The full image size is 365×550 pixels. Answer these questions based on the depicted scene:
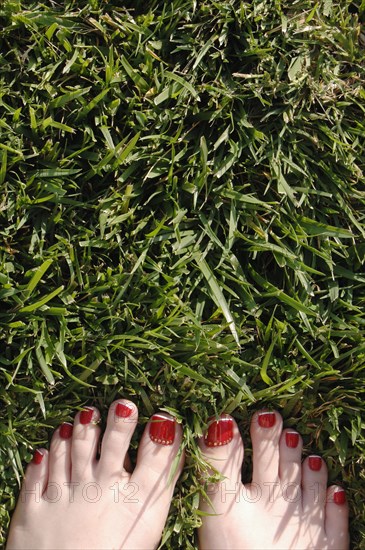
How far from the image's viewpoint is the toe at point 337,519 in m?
1.76

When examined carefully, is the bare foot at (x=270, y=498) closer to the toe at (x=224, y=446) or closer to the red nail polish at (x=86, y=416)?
the toe at (x=224, y=446)

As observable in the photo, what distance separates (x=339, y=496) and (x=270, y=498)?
0.61ft

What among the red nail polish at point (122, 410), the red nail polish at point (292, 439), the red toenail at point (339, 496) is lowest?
the red toenail at point (339, 496)

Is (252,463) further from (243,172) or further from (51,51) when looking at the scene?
(51,51)

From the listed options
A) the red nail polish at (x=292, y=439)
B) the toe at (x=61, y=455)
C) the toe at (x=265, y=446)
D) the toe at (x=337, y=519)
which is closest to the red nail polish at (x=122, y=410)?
the toe at (x=61, y=455)

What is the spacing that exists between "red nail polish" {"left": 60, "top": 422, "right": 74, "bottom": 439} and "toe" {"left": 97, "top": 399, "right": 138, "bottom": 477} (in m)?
0.09

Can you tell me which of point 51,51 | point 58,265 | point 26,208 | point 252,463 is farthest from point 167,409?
point 51,51

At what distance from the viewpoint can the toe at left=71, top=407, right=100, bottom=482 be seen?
1703mm

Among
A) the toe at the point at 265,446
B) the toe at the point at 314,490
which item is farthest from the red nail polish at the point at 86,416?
the toe at the point at 314,490

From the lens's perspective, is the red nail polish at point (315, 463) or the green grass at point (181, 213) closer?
the green grass at point (181, 213)

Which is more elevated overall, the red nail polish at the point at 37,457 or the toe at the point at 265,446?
the red nail polish at the point at 37,457

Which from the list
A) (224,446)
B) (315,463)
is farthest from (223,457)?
(315,463)

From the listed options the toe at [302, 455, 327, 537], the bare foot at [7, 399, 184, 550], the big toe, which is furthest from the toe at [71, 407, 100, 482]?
the toe at [302, 455, 327, 537]

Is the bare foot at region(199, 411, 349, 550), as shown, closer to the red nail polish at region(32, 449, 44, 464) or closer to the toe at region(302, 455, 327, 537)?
the toe at region(302, 455, 327, 537)
